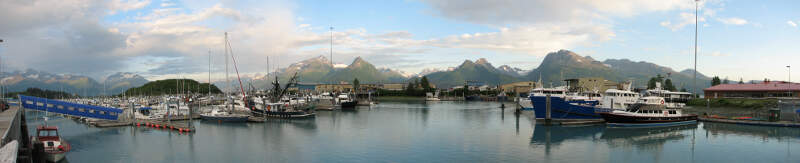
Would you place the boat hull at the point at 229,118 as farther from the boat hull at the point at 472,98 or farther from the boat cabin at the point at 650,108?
the boat hull at the point at 472,98

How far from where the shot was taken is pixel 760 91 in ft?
181

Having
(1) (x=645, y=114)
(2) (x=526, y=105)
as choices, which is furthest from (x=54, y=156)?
(2) (x=526, y=105)

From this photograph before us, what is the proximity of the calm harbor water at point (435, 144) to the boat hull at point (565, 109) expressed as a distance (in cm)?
230

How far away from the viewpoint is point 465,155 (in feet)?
83.6

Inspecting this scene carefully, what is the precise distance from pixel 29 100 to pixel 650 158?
41770 millimetres

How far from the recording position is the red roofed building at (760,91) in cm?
5316

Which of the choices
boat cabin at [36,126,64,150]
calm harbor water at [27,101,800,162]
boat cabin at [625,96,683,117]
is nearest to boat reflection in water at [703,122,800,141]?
calm harbor water at [27,101,800,162]

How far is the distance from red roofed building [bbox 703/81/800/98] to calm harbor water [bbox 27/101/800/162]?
19.4 m

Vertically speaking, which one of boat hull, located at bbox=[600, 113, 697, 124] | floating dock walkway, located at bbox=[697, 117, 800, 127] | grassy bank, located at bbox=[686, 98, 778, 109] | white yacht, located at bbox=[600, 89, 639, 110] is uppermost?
white yacht, located at bbox=[600, 89, 639, 110]

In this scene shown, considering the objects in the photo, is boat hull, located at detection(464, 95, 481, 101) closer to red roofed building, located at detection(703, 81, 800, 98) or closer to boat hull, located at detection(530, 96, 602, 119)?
red roofed building, located at detection(703, 81, 800, 98)

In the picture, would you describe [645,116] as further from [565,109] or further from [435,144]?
[435,144]

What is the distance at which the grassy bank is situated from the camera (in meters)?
49.9

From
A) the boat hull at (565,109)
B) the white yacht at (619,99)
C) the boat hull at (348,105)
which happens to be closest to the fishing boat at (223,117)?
the boat hull at (348,105)

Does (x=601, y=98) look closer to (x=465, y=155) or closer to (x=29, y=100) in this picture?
(x=465, y=155)
